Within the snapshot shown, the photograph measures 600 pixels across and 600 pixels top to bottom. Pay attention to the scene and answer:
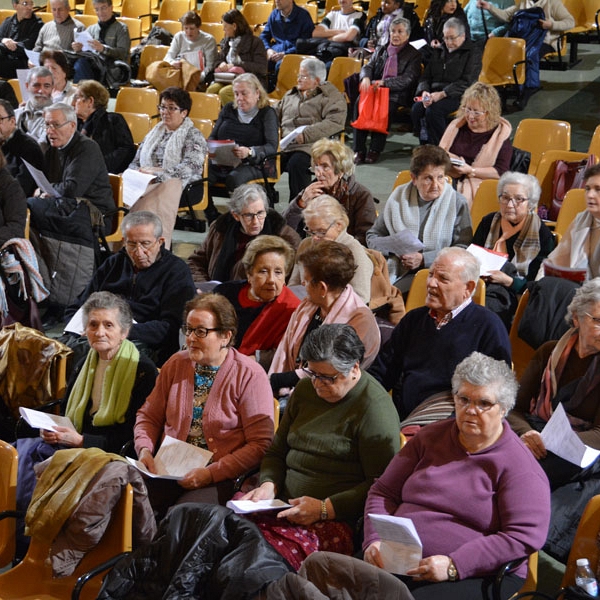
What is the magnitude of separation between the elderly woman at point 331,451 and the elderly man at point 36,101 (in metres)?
4.01

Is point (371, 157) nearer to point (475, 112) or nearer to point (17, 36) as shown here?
point (475, 112)

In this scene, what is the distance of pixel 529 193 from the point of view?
459 cm

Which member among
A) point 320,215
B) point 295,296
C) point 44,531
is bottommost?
point 44,531

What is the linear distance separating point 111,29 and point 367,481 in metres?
7.26

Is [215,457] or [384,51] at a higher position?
[384,51]

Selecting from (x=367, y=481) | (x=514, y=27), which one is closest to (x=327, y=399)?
(x=367, y=481)

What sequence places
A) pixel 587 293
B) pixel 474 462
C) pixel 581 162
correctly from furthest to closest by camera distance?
pixel 581 162 < pixel 587 293 < pixel 474 462

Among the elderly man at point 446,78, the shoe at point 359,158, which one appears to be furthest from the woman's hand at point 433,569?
the shoe at point 359,158

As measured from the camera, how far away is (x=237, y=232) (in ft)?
15.7

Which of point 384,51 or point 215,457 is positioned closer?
point 215,457

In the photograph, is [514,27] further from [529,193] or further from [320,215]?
[320,215]

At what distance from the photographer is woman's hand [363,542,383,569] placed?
2.79 m

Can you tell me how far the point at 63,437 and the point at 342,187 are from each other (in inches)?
89.1

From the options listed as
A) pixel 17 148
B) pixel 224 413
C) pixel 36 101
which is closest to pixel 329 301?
pixel 224 413
